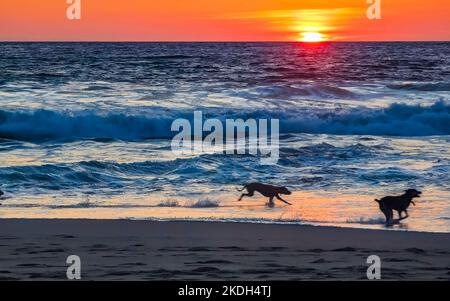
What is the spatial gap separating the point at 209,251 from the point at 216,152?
9226 mm

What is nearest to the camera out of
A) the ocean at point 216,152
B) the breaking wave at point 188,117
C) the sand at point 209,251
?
the sand at point 209,251

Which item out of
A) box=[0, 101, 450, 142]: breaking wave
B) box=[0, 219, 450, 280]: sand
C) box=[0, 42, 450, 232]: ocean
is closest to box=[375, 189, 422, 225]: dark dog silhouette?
box=[0, 42, 450, 232]: ocean

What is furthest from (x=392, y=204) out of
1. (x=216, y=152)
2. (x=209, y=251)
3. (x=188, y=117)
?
(x=188, y=117)

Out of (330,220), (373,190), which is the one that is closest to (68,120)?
(373,190)

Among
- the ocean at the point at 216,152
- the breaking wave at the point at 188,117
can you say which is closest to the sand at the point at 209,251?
the ocean at the point at 216,152

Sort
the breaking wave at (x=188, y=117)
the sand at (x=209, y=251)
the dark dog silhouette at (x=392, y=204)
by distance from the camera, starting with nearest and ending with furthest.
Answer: the sand at (x=209, y=251) → the dark dog silhouette at (x=392, y=204) → the breaking wave at (x=188, y=117)

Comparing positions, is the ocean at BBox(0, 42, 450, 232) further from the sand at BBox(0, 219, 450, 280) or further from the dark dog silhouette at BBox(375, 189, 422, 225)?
the sand at BBox(0, 219, 450, 280)

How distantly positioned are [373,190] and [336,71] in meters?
30.6

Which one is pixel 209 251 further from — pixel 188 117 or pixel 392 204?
pixel 188 117

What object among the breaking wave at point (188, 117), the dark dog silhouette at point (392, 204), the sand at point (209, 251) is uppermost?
the breaking wave at point (188, 117)

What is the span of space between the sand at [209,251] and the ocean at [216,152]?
29.7 inches

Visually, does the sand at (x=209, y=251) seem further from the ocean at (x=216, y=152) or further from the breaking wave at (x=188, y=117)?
the breaking wave at (x=188, y=117)

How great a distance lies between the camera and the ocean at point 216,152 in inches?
426

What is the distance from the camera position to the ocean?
10812 millimetres
